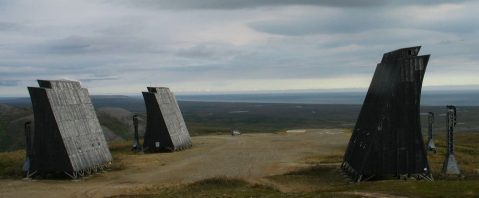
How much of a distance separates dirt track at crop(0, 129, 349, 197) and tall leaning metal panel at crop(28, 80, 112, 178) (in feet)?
4.84

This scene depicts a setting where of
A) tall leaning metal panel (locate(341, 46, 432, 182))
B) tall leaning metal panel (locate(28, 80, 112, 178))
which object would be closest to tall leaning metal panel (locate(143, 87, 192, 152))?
tall leaning metal panel (locate(28, 80, 112, 178))

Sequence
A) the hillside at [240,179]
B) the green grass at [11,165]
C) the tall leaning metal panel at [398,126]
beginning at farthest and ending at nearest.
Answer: the green grass at [11,165] < the tall leaning metal panel at [398,126] < the hillside at [240,179]

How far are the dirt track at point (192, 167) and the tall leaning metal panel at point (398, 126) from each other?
873 centimetres

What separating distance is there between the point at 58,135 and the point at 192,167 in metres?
11.6

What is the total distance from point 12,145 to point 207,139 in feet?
138

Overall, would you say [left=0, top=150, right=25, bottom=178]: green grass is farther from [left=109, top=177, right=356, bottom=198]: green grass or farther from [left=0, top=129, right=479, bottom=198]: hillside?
[left=109, top=177, right=356, bottom=198]: green grass

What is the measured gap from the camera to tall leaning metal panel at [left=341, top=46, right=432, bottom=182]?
35.7 meters

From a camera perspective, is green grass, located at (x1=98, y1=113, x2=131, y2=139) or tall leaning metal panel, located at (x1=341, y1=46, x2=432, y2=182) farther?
green grass, located at (x1=98, y1=113, x2=131, y2=139)

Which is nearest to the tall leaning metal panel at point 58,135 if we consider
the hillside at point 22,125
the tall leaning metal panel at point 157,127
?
the tall leaning metal panel at point 157,127

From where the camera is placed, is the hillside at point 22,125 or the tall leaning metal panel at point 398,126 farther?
the hillside at point 22,125

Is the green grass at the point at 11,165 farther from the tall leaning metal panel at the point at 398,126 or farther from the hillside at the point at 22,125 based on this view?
the hillside at the point at 22,125

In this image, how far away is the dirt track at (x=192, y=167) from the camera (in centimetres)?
3678

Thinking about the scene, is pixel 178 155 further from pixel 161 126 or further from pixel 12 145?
pixel 12 145

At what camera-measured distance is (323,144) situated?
65.9m
